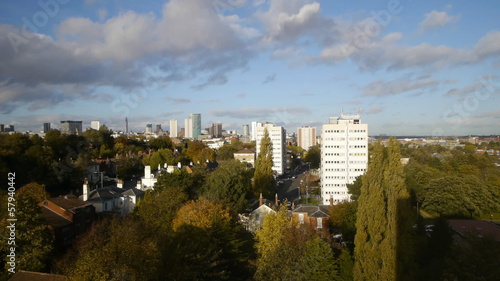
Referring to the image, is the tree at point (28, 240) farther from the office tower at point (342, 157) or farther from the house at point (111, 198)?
the office tower at point (342, 157)

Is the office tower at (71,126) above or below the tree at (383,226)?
above

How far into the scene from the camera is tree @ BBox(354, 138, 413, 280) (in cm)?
1368

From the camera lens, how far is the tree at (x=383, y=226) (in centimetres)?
1368

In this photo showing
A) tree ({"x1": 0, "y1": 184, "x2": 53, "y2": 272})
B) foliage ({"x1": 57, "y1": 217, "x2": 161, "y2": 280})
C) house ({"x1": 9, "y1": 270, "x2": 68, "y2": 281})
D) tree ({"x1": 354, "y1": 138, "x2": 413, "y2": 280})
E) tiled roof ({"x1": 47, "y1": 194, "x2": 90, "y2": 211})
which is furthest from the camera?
tiled roof ({"x1": 47, "y1": 194, "x2": 90, "y2": 211})

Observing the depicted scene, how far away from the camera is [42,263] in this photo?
15.7 metres

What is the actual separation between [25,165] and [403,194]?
31.1 m

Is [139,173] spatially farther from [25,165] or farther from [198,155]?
[25,165]

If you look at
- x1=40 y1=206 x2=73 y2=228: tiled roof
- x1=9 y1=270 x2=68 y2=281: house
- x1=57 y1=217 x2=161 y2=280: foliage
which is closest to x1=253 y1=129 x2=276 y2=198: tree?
x1=40 y1=206 x2=73 y2=228: tiled roof

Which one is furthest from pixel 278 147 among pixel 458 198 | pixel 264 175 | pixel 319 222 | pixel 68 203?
pixel 68 203

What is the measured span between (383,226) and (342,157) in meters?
25.7

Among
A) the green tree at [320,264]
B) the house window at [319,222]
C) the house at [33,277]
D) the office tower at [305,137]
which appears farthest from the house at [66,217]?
the office tower at [305,137]

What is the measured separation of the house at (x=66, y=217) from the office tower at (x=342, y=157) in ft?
78.2

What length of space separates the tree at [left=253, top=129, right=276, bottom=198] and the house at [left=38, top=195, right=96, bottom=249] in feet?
55.6

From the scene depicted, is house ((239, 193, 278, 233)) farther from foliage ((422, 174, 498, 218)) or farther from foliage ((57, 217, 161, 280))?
foliage ((422, 174, 498, 218))
